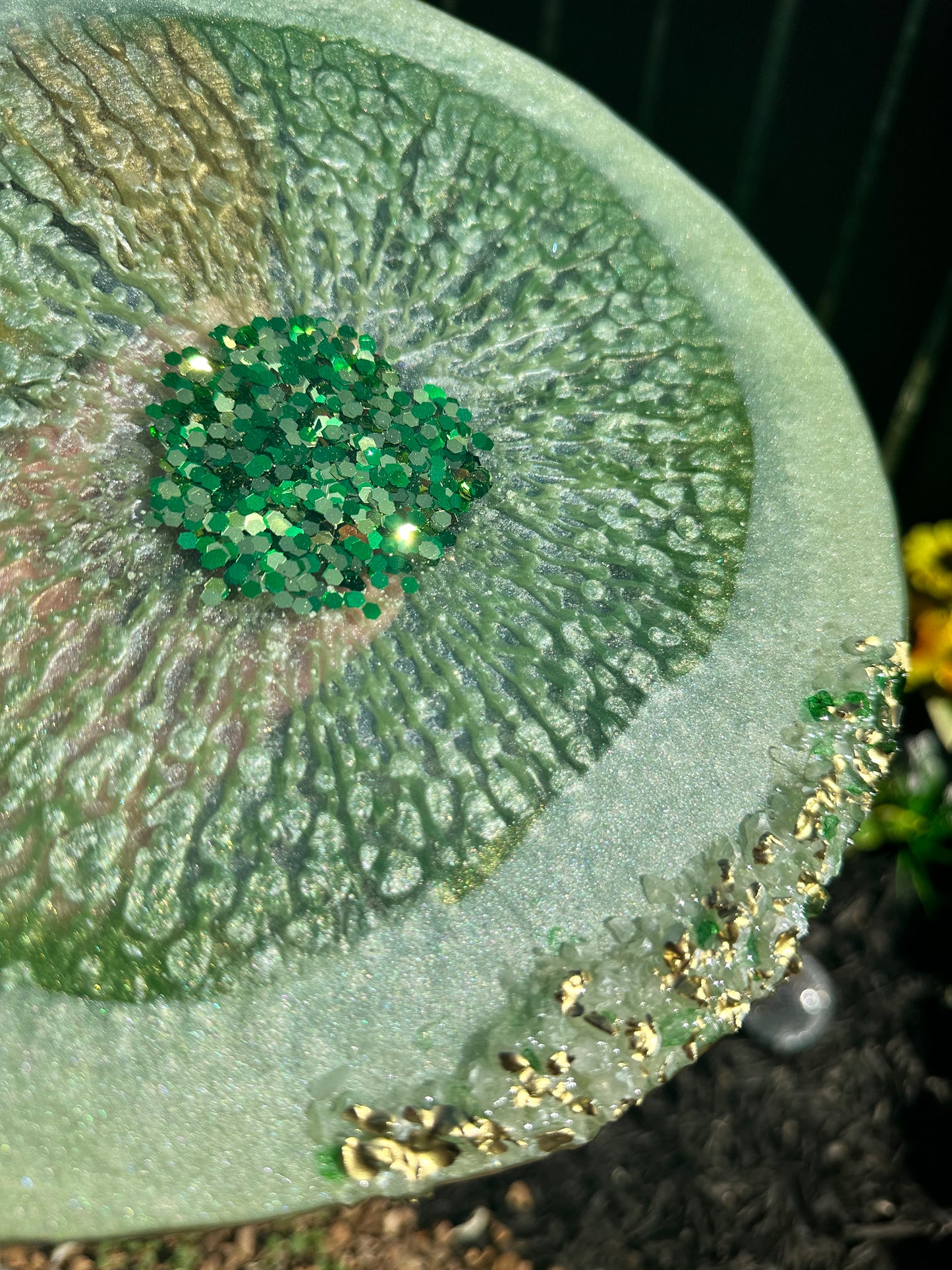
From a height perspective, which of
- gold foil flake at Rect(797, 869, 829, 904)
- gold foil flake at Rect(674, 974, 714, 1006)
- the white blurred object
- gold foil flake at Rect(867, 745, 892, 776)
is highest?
gold foil flake at Rect(867, 745, 892, 776)

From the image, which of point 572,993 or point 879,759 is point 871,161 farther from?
point 572,993

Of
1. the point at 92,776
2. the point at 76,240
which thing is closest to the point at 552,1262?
the point at 92,776

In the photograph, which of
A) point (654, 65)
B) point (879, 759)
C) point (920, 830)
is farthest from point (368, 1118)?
point (654, 65)

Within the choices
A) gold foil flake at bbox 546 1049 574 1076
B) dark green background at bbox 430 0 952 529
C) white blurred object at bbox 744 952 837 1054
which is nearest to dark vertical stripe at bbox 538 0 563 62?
dark green background at bbox 430 0 952 529

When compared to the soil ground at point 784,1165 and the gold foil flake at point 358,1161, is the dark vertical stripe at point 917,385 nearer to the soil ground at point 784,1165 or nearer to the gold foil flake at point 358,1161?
the soil ground at point 784,1165

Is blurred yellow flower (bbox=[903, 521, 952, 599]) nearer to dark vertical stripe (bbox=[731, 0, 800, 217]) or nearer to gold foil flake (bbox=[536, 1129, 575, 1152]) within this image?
dark vertical stripe (bbox=[731, 0, 800, 217])
